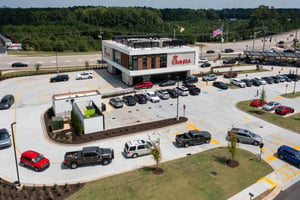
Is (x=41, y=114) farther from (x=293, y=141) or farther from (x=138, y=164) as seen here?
(x=293, y=141)

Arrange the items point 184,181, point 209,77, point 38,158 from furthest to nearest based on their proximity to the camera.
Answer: point 209,77
point 38,158
point 184,181

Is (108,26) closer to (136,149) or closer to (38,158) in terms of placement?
(136,149)

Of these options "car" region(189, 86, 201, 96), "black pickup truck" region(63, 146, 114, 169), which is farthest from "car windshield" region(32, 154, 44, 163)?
"car" region(189, 86, 201, 96)

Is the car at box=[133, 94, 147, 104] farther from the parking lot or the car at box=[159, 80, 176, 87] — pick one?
the car at box=[159, 80, 176, 87]

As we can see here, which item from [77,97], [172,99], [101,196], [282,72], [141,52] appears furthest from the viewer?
[282,72]

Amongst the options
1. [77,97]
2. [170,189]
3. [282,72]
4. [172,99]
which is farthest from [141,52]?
[282,72]

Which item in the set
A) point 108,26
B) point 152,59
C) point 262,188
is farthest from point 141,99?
point 108,26
